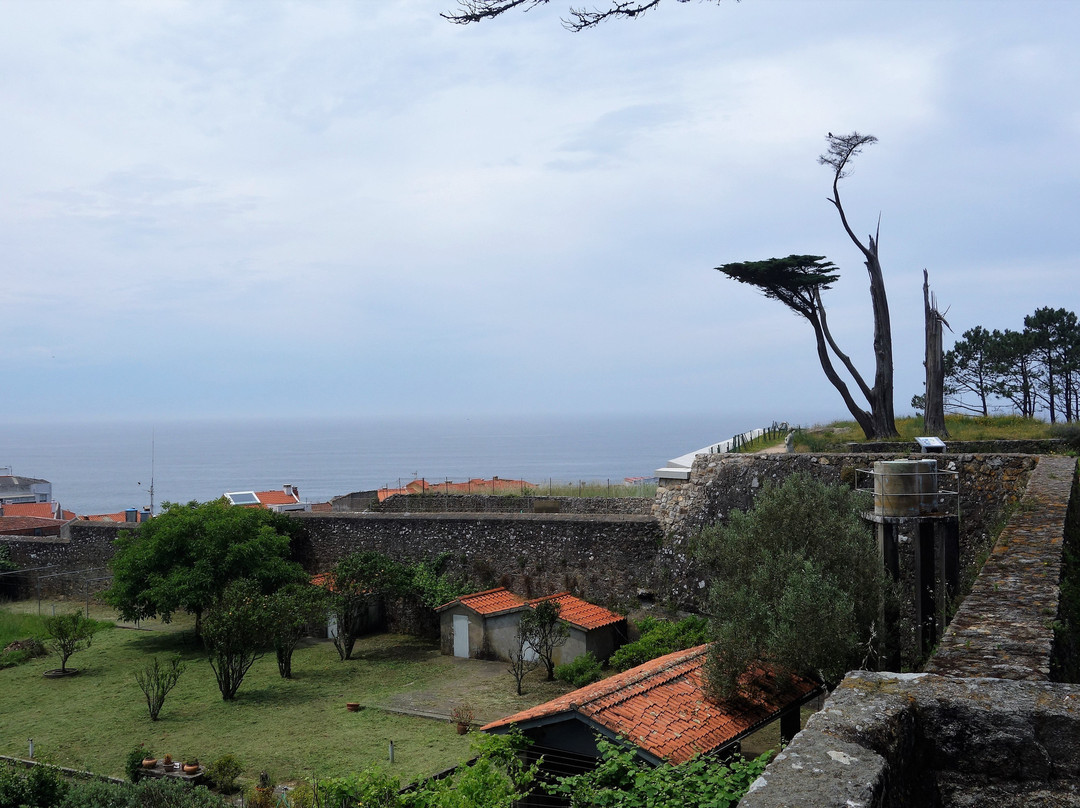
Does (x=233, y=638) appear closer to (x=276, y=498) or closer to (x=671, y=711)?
(x=671, y=711)

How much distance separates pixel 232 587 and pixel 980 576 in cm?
1974

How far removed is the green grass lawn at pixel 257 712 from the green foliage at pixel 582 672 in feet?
2.42

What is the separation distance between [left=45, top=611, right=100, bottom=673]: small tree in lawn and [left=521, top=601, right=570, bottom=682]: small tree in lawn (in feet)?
40.4

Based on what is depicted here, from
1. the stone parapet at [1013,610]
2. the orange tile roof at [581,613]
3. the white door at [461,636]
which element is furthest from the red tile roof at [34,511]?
the stone parapet at [1013,610]

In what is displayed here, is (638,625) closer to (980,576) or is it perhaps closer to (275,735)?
(275,735)

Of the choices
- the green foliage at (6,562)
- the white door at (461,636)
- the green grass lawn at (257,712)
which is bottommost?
the green grass lawn at (257,712)

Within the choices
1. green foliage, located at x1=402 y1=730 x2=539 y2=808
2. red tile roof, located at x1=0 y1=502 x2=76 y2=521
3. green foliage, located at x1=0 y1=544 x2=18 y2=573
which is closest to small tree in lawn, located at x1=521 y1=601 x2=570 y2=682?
green foliage, located at x1=402 y1=730 x2=539 y2=808

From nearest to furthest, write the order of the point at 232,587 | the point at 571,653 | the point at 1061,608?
the point at 1061,608 < the point at 571,653 < the point at 232,587

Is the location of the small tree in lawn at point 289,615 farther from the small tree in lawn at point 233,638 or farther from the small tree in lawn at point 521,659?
the small tree in lawn at point 521,659

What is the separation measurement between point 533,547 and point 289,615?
6.68 metres

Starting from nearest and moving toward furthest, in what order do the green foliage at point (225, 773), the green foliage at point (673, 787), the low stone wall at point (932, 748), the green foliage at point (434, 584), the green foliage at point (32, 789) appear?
1. the low stone wall at point (932, 748)
2. the green foliage at point (673, 787)
3. the green foliage at point (32, 789)
4. the green foliage at point (225, 773)
5. the green foliage at point (434, 584)

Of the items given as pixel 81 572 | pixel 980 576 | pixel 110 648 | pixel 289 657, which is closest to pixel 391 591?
pixel 289 657

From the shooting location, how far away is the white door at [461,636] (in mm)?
22188

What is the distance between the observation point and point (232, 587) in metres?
22.0
